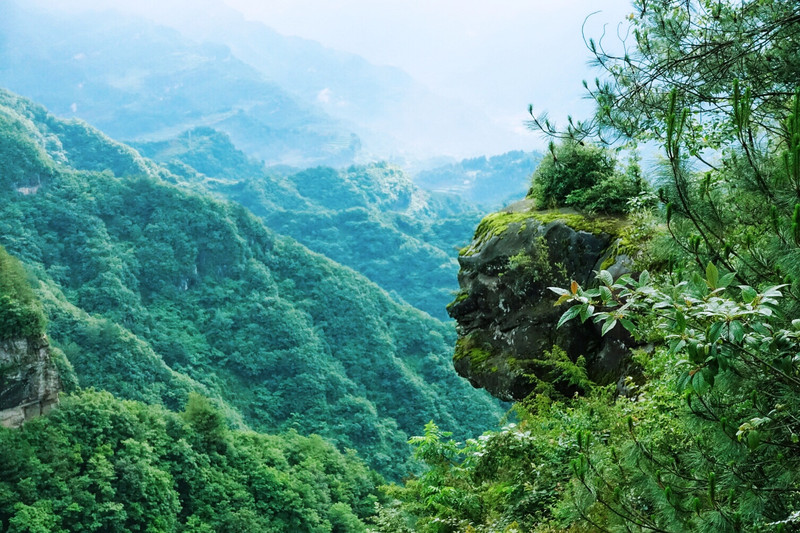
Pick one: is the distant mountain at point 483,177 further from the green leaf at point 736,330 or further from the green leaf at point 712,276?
the green leaf at point 736,330

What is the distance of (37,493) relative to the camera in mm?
20641

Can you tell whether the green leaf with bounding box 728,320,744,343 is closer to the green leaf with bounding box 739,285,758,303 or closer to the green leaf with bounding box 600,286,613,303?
the green leaf with bounding box 739,285,758,303

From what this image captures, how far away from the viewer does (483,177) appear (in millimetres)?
157375

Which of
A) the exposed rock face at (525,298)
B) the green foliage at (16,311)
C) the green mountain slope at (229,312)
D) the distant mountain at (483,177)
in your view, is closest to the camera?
the exposed rock face at (525,298)

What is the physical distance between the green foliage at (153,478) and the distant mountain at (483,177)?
120473mm

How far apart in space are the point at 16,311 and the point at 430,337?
119ft

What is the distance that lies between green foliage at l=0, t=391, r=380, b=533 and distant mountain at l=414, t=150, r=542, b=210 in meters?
120

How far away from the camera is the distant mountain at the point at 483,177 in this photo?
495 feet

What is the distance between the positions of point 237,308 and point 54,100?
7074 inches

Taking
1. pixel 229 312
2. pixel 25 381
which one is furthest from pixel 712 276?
pixel 229 312

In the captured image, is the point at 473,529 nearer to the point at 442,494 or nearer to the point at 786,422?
the point at 442,494

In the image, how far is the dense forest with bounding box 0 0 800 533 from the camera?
2076mm

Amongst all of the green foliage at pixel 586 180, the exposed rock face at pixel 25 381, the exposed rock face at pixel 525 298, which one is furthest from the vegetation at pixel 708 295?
the exposed rock face at pixel 25 381

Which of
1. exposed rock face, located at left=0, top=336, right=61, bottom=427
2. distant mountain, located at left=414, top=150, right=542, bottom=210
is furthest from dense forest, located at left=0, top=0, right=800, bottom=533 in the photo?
distant mountain, located at left=414, top=150, right=542, bottom=210
